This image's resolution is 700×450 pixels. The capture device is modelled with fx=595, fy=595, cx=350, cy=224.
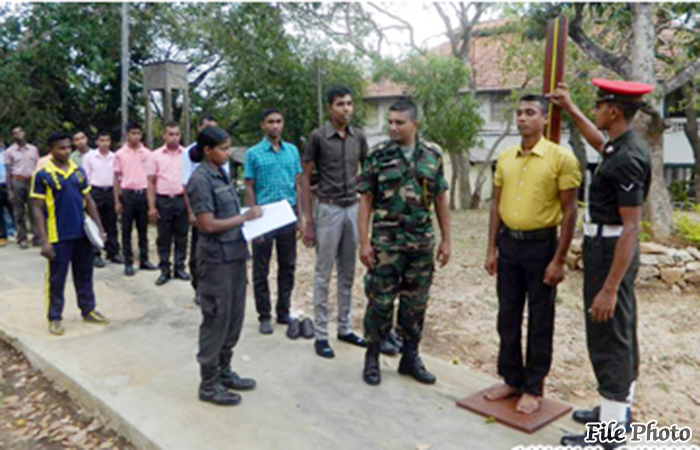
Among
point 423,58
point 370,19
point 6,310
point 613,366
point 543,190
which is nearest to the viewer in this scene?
point 613,366

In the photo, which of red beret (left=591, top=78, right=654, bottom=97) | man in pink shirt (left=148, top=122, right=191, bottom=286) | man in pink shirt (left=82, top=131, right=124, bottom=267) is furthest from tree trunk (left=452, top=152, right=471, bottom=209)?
red beret (left=591, top=78, right=654, bottom=97)

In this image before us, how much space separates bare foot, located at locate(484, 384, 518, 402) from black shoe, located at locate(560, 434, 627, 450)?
53 centimetres

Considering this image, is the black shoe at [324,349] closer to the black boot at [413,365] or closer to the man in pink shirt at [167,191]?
the black boot at [413,365]

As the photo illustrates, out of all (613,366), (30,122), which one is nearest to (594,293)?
(613,366)

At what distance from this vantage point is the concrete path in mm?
3361

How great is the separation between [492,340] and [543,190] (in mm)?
2471

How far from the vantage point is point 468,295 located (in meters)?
7.04

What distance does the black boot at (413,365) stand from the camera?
13.4 feet

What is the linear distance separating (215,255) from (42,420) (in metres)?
1.71

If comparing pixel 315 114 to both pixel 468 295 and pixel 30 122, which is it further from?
pixel 468 295

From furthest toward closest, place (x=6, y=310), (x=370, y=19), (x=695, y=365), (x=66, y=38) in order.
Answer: (x=370, y=19)
(x=66, y=38)
(x=6, y=310)
(x=695, y=365)

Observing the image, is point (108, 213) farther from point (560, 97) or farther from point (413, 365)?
point (560, 97)

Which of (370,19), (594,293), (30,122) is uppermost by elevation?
(370,19)

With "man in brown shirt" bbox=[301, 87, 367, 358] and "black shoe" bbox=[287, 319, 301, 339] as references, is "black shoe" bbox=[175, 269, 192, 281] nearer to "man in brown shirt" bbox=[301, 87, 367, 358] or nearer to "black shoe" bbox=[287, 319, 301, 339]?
"black shoe" bbox=[287, 319, 301, 339]
